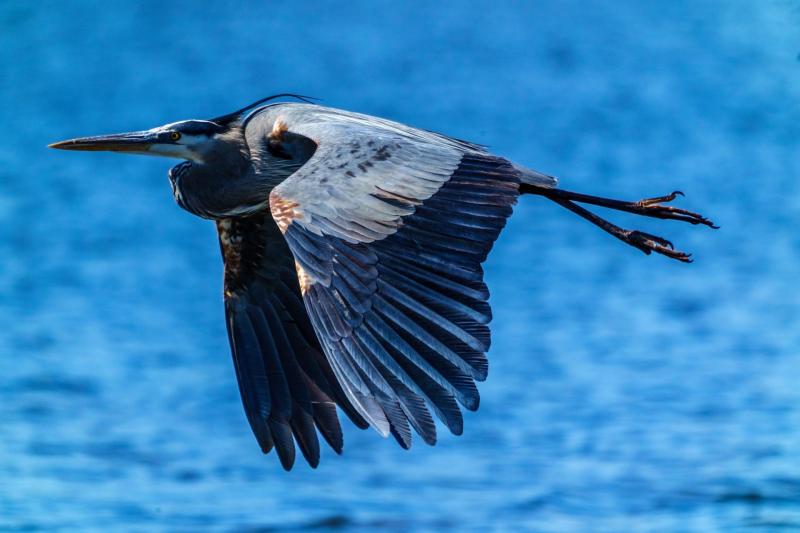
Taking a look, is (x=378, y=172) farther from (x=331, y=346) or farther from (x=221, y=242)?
(x=221, y=242)

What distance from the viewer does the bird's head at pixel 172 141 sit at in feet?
16.1

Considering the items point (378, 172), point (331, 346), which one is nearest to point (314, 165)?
point (378, 172)

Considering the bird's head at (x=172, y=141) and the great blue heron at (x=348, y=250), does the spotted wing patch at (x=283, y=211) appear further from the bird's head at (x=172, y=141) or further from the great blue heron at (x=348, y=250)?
the bird's head at (x=172, y=141)

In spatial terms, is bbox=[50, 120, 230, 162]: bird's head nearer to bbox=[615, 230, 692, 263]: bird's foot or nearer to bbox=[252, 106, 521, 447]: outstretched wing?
bbox=[252, 106, 521, 447]: outstretched wing

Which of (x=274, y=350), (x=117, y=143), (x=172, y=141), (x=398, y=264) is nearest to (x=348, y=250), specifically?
(x=398, y=264)

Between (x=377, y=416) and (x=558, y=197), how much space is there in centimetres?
168

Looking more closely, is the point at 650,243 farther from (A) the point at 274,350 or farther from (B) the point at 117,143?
(B) the point at 117,143

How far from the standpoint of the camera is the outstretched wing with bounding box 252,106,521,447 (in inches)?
141

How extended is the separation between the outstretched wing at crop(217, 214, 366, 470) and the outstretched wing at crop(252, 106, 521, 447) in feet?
2.75

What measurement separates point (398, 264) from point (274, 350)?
117 cm

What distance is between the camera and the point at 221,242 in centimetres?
509

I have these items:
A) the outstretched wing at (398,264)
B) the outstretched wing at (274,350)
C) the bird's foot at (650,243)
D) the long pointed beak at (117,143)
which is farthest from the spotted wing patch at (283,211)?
the bird's foot at (650,243)

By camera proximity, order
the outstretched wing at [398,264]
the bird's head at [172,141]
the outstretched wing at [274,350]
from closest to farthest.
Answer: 1. the outstretched wing at [398,264]
2. the outstretched wing at [274,350]
3. the bird's head at [172,141]

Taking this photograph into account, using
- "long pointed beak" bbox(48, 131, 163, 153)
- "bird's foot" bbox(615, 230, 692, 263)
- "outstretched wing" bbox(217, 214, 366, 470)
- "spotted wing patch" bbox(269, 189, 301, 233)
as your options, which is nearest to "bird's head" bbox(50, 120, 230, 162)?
"long pointed beak" bbox(48, 131, 163, 153)
